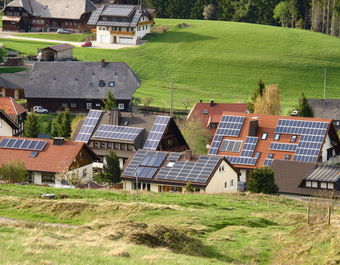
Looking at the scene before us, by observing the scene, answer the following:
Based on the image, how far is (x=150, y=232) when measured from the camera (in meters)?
33.5

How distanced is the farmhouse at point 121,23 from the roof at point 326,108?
40668 mm

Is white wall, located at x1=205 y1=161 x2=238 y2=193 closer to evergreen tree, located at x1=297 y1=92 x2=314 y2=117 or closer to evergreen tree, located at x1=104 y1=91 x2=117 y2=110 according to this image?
evergreen tree, located at x1=297 y1=92 x2=314 y2=117

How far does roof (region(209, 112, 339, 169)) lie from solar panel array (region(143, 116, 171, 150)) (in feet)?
14.1

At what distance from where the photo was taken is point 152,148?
74.7m

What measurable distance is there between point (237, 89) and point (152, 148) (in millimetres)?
46145

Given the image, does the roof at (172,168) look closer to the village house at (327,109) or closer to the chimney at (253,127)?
the chimney at (253,127)

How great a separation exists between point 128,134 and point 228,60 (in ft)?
181

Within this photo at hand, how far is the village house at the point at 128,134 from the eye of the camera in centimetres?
7569

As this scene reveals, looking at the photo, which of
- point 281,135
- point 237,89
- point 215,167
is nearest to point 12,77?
point 237,89

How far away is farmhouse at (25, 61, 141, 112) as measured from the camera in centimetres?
9875

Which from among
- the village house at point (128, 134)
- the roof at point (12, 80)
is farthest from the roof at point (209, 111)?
the roof at point (12, 80)

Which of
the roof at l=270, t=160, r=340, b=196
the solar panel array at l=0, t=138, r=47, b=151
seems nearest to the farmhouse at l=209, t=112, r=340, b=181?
the roof at l=270, t=160, r=340, b=196

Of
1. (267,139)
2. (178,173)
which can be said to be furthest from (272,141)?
(178,173)

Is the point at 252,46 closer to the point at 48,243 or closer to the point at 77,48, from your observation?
the point at 77,48
